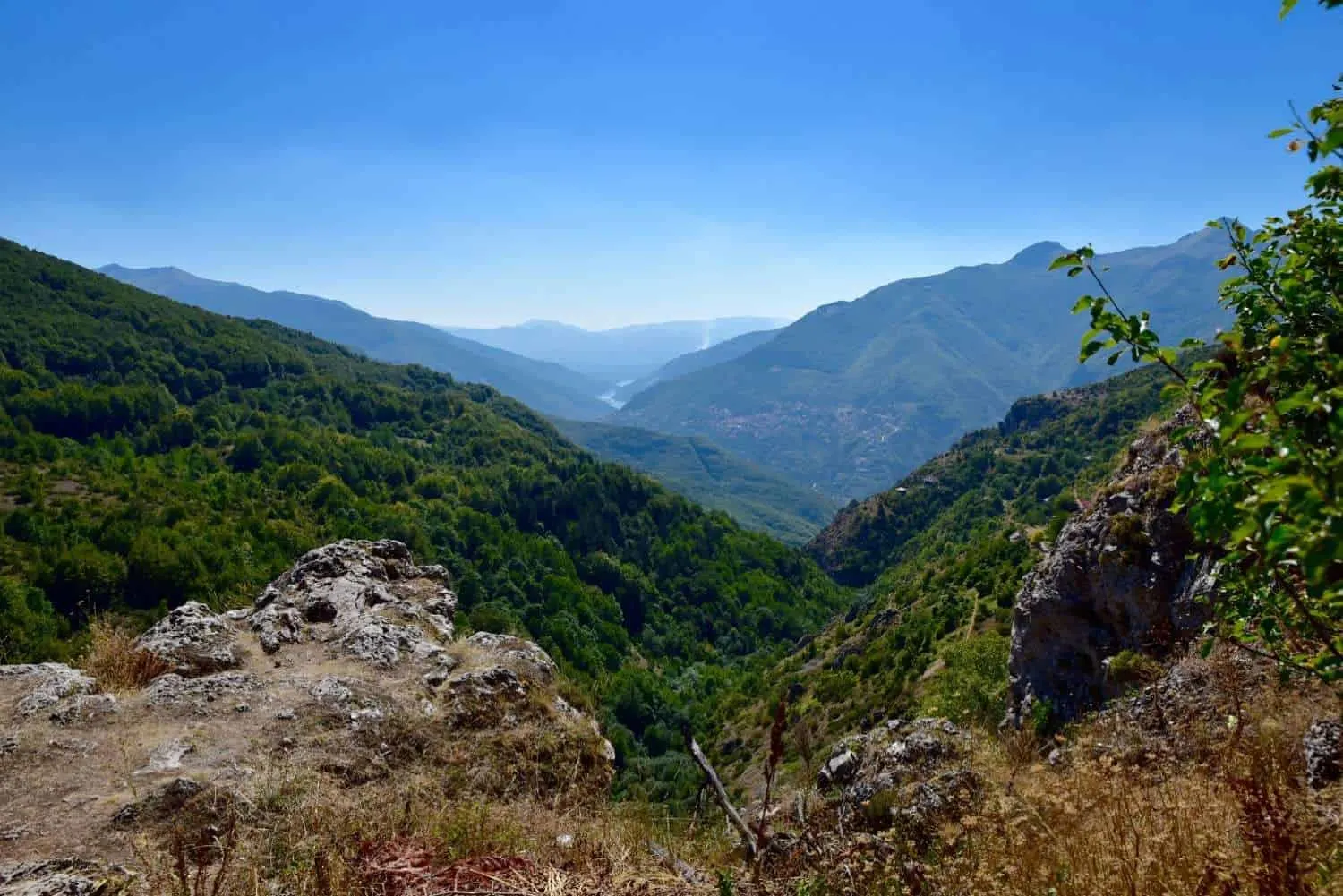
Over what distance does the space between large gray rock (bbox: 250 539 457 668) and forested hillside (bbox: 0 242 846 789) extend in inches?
1096

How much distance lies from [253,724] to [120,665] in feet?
7.72

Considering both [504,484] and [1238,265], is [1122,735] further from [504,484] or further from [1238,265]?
[504,484]

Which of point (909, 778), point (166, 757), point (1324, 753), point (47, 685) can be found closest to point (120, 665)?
point (47, 685)

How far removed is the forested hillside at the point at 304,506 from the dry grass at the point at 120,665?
2979 centimetres

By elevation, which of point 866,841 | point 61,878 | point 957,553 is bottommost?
point 957,553

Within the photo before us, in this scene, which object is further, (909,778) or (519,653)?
(519,653)

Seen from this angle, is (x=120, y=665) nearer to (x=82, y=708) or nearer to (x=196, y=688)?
(x=82, y=708)

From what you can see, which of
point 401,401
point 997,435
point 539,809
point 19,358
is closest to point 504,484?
point 401,401

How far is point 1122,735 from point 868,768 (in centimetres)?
500

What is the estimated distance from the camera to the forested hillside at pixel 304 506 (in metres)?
47.0

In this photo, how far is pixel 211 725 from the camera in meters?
7.07

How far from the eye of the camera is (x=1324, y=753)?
4.40 meters

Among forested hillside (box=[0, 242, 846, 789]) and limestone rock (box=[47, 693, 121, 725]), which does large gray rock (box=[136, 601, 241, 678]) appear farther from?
forested hillside (box=[0, 242, 846, 789])

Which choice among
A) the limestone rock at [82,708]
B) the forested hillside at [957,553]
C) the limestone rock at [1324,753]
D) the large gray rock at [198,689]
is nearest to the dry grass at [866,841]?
the limestone rock at [1324,753]
